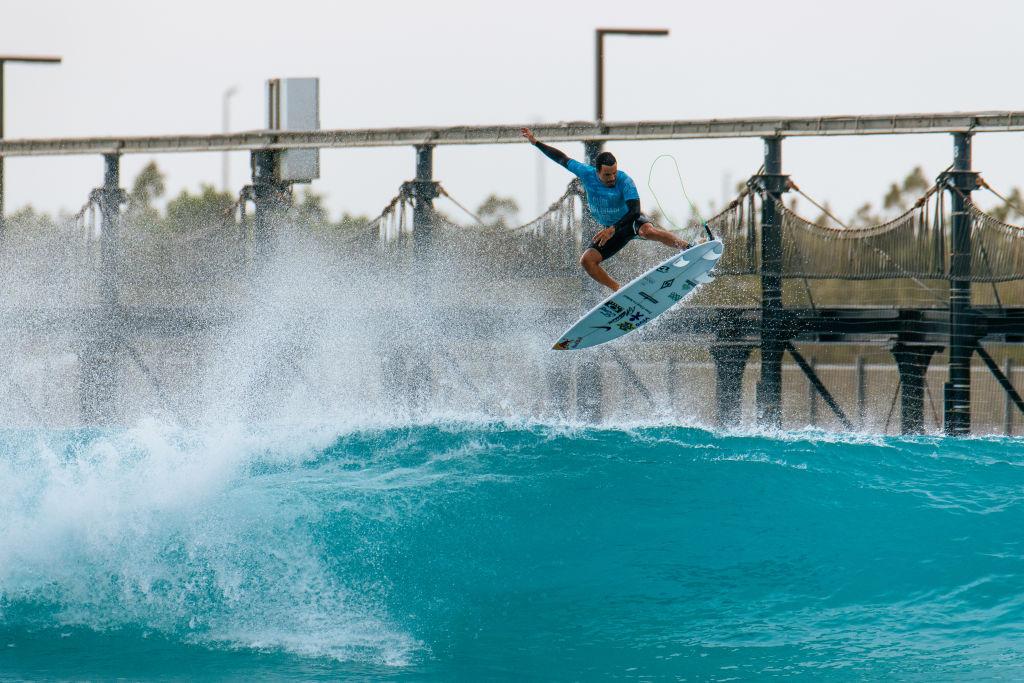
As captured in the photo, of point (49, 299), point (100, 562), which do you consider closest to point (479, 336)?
point (49, 299)

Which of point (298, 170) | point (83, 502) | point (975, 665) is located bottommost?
point (975, 665)

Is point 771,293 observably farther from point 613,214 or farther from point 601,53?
point 613,214

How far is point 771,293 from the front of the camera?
49.7ft

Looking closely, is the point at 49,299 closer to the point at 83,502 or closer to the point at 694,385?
the point at 83,502

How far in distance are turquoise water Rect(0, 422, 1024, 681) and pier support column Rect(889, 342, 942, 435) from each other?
9.16ft

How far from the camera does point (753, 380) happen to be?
21.7 meters

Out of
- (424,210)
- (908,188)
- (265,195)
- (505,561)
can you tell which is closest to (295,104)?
(265,195)

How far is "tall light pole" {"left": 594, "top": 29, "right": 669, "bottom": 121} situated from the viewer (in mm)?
15977

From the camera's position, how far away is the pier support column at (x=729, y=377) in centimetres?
1545

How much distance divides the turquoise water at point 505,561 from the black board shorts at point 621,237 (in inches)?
77.0

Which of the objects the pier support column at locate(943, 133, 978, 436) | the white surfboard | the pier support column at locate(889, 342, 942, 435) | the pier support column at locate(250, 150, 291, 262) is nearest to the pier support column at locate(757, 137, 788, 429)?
the pier support column at locate(889, 342, 942, 435)

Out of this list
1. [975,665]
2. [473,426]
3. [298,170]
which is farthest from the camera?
[298,170]

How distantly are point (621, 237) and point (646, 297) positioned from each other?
0.83m

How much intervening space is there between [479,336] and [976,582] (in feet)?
25.8
